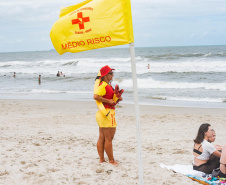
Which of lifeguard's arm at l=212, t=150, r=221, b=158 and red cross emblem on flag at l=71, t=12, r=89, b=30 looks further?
lifeguard's arm at l=212, t=150, r=221, b=158

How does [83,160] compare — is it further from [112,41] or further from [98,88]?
[112,41]

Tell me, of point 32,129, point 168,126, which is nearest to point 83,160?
point 32,129

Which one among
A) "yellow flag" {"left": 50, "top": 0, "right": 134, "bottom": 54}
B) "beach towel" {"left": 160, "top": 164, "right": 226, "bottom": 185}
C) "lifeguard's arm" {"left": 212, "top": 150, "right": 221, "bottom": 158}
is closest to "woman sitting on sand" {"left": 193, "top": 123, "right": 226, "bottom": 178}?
"lifeguard's arm" {"left": 212, "top": 150, "right": 221, "bottom": 158}

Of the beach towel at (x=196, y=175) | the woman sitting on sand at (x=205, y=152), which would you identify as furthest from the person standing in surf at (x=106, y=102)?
the woman sitting on sand at (x=205, y=152)

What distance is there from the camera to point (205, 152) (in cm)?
489

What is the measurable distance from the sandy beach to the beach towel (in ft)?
0.37

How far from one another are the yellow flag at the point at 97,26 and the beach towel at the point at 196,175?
2498 mm

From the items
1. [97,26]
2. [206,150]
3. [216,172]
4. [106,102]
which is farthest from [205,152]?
[97,26]

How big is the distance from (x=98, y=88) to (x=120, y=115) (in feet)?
22.1

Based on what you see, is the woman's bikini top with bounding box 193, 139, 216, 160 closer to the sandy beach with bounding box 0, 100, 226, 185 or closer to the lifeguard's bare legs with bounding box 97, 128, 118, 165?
the sandy beach with bounding box 0, 100, 226, 185

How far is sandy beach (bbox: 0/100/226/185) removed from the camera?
16.0 ft

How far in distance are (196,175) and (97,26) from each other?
2.92 meters

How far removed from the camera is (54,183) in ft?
15.1

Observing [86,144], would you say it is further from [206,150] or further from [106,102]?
[206,150]
